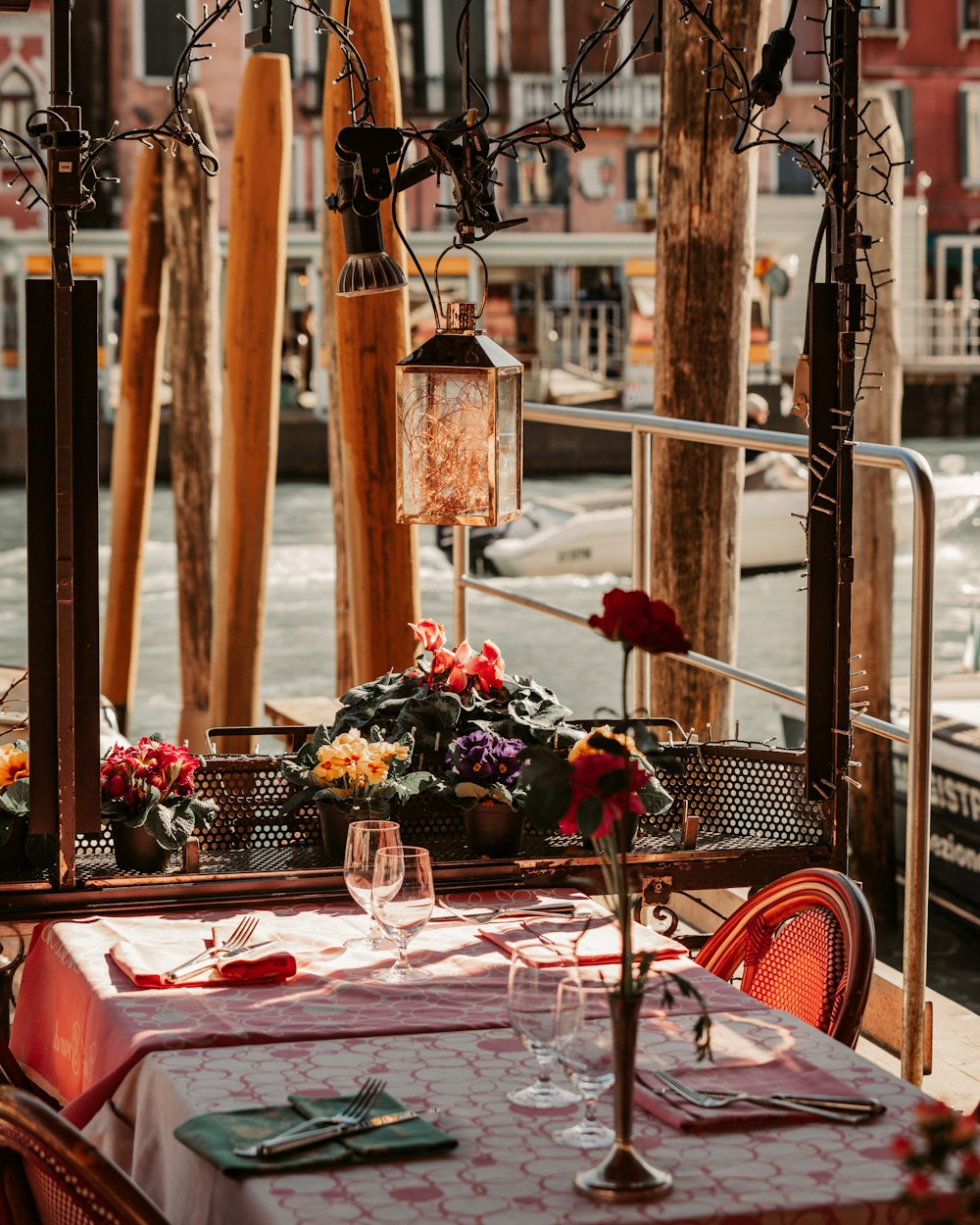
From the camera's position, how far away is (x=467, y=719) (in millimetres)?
3619

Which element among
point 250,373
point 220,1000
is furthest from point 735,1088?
point 250,373

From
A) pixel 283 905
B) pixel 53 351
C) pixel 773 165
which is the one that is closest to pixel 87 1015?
pixel 283 905

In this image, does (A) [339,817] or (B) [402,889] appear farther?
(A) [339,817]

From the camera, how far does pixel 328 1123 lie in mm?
2146

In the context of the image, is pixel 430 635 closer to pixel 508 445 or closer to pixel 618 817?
pixel 508 445

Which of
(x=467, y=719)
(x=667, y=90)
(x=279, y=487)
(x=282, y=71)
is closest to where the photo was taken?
(x=467, y=719)

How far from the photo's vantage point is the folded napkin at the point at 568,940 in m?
2.83

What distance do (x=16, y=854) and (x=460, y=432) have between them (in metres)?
1.05

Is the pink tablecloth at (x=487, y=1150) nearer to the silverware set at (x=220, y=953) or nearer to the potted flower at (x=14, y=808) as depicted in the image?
the silverware set at (x=220, y=953)

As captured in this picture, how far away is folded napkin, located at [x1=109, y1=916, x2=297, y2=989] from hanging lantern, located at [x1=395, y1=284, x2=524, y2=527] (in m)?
0.67

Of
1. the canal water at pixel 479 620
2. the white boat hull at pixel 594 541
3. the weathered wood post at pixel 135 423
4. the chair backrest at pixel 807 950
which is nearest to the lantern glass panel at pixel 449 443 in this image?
the chair backrest at pixel 807 950

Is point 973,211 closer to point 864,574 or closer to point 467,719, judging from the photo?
point 864,574

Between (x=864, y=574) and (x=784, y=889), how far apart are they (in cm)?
503

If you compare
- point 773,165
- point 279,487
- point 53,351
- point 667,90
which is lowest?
point 279,487
